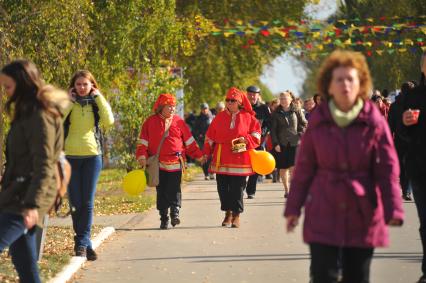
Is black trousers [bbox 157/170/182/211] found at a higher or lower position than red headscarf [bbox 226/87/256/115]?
lower

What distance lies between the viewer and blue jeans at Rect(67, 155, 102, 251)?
11.2 m

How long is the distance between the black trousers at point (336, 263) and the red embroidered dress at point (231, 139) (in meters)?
8.35

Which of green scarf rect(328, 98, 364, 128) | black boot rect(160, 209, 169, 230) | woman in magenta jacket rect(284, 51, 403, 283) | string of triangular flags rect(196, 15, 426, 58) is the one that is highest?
string of triangular flags rect(196, 15, 426, 58)

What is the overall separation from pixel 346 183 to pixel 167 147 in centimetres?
856

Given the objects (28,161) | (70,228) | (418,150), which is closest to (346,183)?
(28,161)

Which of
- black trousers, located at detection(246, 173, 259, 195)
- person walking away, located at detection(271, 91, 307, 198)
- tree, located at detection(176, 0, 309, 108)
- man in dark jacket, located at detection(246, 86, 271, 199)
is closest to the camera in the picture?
man in dark jacket, located at detection(246, 86, 271, 199)

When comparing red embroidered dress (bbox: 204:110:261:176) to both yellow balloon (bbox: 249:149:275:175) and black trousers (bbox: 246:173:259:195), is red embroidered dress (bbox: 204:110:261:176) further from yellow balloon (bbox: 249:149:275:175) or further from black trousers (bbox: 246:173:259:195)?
black trousers (bbox: 246:173:259:195)

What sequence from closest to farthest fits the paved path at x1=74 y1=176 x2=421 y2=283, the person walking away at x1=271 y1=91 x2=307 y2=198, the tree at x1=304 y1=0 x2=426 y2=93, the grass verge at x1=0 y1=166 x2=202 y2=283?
the grass verge at x1=0 y1=166 x2=202 y2=283, the paved path at x1=74 y1=176 x2=421 y2=283, the person walking away at x1=271 y1=91 x2=307 y2=198, the tree at x1=304 y1=0 x2=426 y2=93

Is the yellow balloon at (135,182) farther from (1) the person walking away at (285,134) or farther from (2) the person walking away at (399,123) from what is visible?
(1) the person walking away at (285,134)

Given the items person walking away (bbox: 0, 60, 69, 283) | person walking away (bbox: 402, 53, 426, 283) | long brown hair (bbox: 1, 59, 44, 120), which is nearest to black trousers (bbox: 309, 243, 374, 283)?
person walking away (bbox: 0, 60, 69, 283)

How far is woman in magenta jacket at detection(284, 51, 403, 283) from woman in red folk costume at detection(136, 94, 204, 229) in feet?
27.2

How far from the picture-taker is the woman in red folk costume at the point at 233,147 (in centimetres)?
1491

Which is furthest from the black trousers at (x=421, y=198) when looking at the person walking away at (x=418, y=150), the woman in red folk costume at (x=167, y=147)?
the woman in red folk costume at (x=167, y=147)

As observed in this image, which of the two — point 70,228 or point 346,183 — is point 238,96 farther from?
point 346,183
